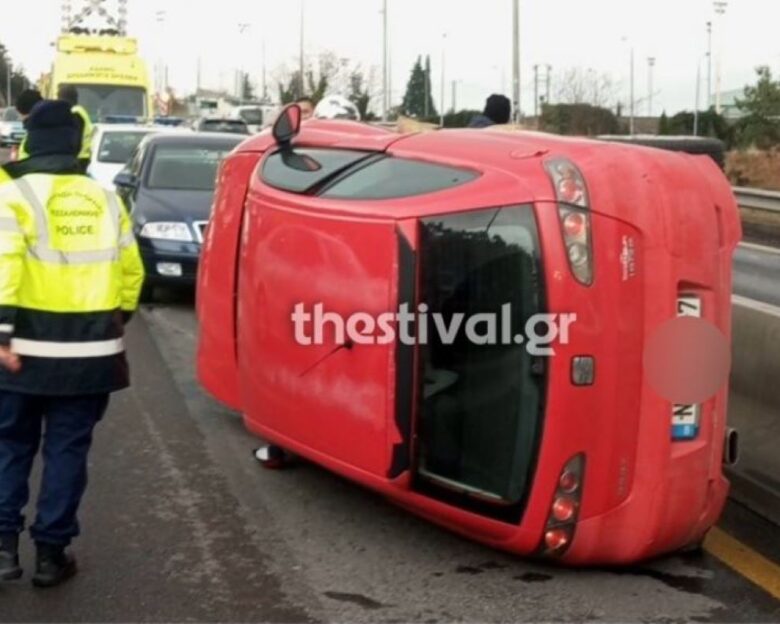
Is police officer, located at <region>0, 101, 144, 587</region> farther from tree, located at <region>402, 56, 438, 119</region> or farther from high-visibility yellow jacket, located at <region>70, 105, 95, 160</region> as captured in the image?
tree, located at <region>402, 56, 438, 119</region>

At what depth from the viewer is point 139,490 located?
6.30 m

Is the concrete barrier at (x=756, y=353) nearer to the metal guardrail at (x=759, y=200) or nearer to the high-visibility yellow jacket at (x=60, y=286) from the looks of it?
the high-visibility yellow jacket at (x=60, y=286)

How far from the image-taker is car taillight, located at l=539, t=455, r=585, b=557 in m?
4.83

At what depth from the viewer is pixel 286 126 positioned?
6.45 m

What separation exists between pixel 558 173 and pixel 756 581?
5.73ft

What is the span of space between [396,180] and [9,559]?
204 cm

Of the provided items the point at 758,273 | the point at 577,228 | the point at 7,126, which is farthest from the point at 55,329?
the point at 7,126

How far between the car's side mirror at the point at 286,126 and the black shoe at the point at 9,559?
2329mm

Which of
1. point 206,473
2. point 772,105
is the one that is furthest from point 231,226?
point 772,105

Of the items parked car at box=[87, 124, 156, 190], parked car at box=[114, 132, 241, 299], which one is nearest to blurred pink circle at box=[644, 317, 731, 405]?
parked car at box=[114, 132, 241, 299]

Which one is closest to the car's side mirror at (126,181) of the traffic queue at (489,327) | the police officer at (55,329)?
the traffic queue at (489,327)

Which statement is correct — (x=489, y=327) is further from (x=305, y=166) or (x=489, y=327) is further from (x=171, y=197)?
(x=171, y=197)

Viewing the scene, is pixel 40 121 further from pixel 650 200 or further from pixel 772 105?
pixel 772 105

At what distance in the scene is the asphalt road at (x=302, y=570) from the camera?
4.79 meters
